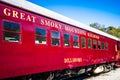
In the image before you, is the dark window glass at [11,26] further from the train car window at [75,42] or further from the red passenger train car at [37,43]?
the train car window at [75,42]

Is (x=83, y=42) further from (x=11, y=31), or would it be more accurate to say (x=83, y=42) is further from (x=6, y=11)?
(x=6, y=11)

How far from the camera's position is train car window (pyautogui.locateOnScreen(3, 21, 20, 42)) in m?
6.75

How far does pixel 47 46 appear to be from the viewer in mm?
8906

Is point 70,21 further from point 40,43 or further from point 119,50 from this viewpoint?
point 119,50

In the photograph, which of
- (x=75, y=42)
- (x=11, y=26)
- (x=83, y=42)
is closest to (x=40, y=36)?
(x=11, y=26)

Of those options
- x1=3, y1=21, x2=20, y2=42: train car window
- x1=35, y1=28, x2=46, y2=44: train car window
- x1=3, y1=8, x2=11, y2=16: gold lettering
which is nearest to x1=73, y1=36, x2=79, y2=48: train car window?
x1=35, y1=28, x2=46, y2=44: train car window

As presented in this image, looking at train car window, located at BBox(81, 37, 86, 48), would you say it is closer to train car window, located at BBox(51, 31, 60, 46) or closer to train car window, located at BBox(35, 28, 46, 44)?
train car window, located at BBox(51, 31, 60, 46)

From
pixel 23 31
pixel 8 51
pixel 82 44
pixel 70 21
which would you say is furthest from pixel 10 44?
pixel 82 44

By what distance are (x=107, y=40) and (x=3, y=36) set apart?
44.1 feet

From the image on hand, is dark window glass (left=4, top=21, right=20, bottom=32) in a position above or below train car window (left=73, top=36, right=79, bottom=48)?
above

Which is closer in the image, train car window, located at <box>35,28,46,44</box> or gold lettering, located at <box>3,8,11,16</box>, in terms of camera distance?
gold lettering, located at <box>3,8,11,16</box>

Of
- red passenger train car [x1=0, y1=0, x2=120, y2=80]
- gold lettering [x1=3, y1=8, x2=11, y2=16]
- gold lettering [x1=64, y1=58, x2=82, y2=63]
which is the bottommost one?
gold lettering [x1=64, y1=58, x2=82, y2=63]

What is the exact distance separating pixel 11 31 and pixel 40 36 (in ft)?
5.71

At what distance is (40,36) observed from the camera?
8523mm
